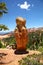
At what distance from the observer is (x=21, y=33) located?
20.7 metres

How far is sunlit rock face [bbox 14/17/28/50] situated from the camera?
20.6m

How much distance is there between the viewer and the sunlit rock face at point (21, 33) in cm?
2064

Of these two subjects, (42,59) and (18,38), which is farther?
(18,38)

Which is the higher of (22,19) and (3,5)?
(3,5)

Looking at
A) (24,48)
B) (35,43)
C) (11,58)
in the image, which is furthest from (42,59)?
(35,43)

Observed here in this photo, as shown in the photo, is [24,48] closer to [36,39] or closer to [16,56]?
[16,56]

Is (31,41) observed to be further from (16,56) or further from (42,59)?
(42,59)

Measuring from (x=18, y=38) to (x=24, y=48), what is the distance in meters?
1.27

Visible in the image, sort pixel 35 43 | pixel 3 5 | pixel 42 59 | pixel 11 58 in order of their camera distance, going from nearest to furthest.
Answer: pixel 42 59 → pixel 11 58 → pixel 3 5 → pixel 35 43

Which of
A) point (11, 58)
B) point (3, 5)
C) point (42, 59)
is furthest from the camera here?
point (3, 5)

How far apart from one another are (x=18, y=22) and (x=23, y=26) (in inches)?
27.4

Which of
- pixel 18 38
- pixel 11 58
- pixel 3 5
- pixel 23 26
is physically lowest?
pixel 11 58

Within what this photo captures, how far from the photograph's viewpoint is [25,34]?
20641 millimetres

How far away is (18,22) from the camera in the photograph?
68.4 feet
